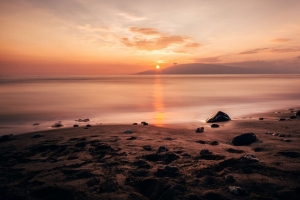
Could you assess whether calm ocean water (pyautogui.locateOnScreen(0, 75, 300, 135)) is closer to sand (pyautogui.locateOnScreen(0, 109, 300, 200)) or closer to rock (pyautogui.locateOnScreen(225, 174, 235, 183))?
sand (pyautogui.locateOnScreen(0, 109, 300, 200))

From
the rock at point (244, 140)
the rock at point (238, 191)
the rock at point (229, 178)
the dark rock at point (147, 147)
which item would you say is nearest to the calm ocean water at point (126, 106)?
the rock at point (244, 140)

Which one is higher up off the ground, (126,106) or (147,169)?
(147,169)

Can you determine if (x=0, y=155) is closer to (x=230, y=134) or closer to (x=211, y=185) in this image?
(x=211, y=185)

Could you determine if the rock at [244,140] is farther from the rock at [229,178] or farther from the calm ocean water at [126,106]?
the calm ocean water at [126,106]

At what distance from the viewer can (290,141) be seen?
845cm

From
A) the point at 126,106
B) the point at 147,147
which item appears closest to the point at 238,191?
the point at 147,147

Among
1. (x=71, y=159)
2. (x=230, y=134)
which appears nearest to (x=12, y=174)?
(x=71, y=159)

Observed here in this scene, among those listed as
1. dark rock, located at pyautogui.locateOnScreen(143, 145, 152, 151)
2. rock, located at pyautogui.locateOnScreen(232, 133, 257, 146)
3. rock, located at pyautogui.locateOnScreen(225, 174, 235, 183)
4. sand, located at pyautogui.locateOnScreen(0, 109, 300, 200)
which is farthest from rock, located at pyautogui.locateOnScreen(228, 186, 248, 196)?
rock, located at pyautogui.locateOnScreen(232, 133, 257, 146)

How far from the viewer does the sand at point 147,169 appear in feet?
16.4

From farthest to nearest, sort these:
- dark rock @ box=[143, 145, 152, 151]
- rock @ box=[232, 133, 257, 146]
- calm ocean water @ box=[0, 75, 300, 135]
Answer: calm ocean water @ box=[0, 75, 300, 135]
rock @ box=[232, 133, 257, 146]
dark rock @ box=[143, 145, 152, 151]

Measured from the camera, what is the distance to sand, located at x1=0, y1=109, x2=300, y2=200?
197 inches

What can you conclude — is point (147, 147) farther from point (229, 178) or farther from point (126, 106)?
point (126, 106)

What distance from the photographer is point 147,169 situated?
6184mm

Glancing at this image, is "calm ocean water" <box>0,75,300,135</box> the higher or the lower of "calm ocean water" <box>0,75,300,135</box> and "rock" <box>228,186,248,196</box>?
the lower
